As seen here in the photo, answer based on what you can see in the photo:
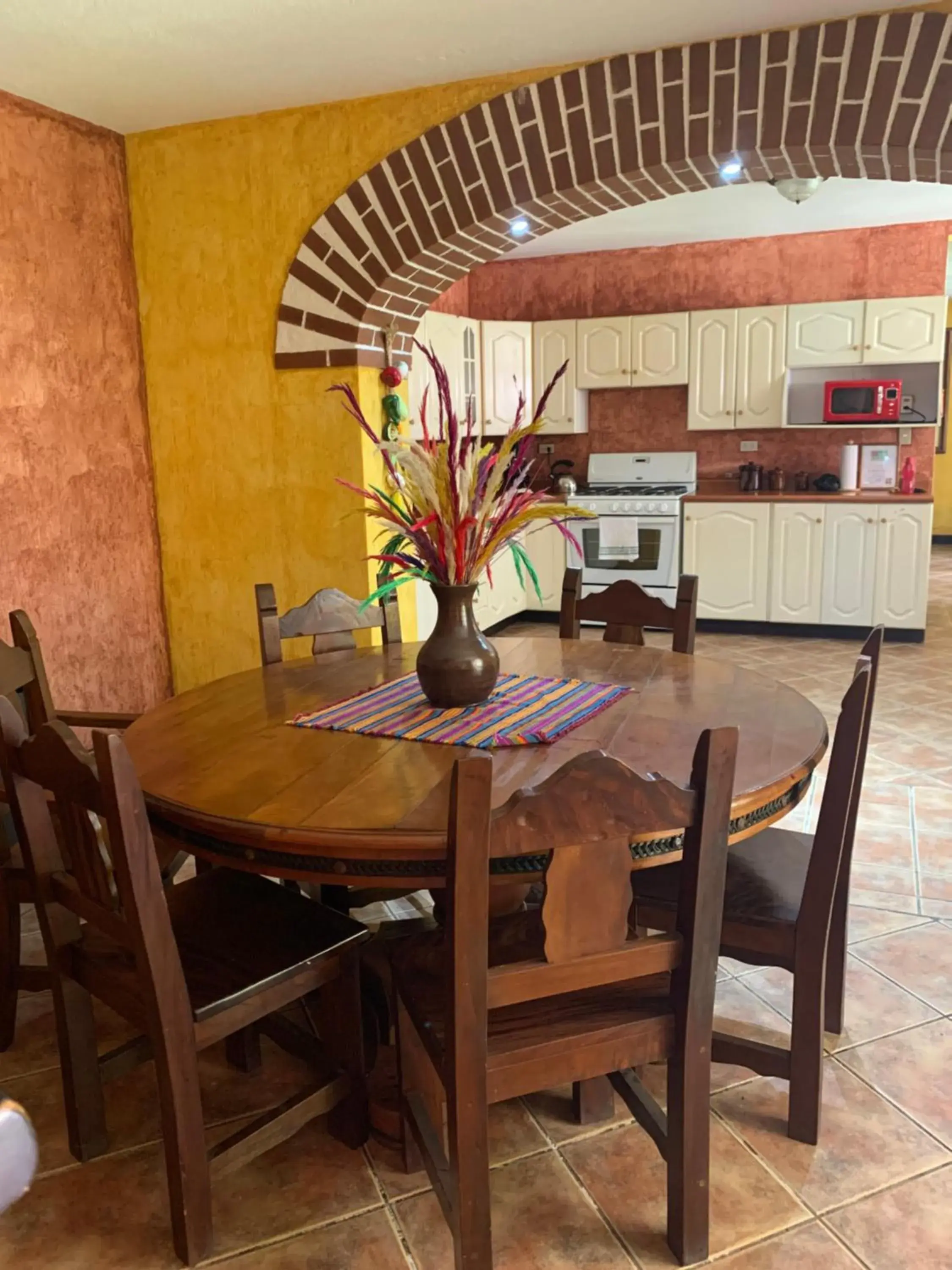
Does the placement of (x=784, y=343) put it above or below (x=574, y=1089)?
above

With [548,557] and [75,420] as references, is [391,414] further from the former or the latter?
[548,557]

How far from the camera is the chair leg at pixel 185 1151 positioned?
5.08 feet

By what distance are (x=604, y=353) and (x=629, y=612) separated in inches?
167

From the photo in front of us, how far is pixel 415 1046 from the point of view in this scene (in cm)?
171

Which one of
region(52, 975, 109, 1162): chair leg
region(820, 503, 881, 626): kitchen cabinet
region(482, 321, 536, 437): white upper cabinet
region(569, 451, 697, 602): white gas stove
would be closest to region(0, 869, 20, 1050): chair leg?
region(52, 975, 109, 1162): chair leg

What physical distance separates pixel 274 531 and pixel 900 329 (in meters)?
4.37

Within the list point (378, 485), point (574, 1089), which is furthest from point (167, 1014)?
point (378, 485)

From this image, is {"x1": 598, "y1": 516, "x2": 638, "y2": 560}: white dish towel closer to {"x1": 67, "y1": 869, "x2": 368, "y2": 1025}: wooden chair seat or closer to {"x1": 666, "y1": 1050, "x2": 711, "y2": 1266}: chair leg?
A: {"x1": 67, "y1": 869, "x2": 368, "y2": 1025}: wooden chair seat

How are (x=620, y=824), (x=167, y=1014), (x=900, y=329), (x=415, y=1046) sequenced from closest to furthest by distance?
(x=620, y=824), (x=167, y=1014), (x=415, y=1046), (x=900, y=329)

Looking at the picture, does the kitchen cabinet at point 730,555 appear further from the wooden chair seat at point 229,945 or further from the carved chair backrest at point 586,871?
the carved chair backrest at point 586,871

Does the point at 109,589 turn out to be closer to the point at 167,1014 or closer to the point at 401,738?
the point at 401,738

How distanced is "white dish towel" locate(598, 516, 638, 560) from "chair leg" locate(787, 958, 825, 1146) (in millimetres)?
4821

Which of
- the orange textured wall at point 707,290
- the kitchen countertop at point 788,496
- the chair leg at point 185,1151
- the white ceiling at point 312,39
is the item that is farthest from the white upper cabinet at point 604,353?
the chair leg at point 185,1151

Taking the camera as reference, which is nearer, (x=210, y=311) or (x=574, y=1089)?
(x=574, y=1089)
